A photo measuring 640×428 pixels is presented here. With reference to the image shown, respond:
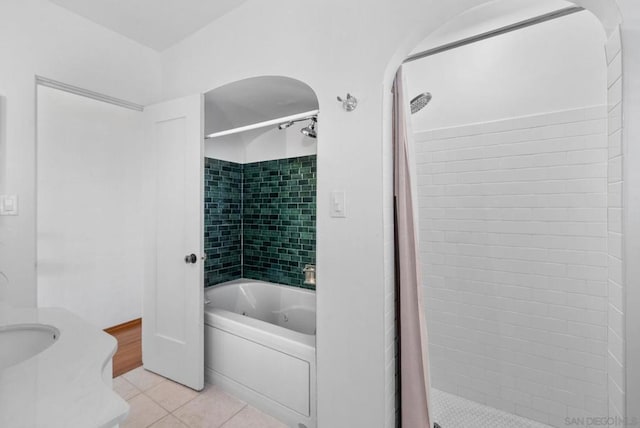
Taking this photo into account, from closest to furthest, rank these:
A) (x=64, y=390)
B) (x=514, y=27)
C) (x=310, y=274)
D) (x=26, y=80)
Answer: (x=64, y=390), (x=514, y=27), (x=26, y=80), (x=310, y=274)

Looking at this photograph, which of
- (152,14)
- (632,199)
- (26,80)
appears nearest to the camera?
(632,199)

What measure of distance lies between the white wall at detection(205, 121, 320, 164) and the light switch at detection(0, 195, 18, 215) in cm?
149

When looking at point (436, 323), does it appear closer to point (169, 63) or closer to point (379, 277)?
point (379, 277)

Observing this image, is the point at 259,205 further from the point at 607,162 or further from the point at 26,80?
the point at 607,162

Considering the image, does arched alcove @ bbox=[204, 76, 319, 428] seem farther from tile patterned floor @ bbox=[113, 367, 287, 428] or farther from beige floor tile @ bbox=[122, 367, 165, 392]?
beige floor tile @ bbox=[122, 367, 165, 392]


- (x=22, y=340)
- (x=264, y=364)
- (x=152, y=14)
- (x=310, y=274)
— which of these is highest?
(x=152, y=14)

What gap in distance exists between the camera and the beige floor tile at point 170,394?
2004mm

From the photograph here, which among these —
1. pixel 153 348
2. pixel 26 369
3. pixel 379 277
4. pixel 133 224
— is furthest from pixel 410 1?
pixel 133 224

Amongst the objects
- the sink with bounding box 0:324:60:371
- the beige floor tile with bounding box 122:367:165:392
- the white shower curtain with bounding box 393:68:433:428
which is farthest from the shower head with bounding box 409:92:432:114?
the beige floor tile with bounding box 122:367:165:392

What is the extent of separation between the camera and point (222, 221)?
320 centimetres

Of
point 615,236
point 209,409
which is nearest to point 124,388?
point 209,409

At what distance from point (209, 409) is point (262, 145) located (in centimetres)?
237

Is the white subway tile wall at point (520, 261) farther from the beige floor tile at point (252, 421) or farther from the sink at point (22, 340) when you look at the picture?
the sink at point (22, 340)

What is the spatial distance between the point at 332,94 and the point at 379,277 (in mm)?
973
